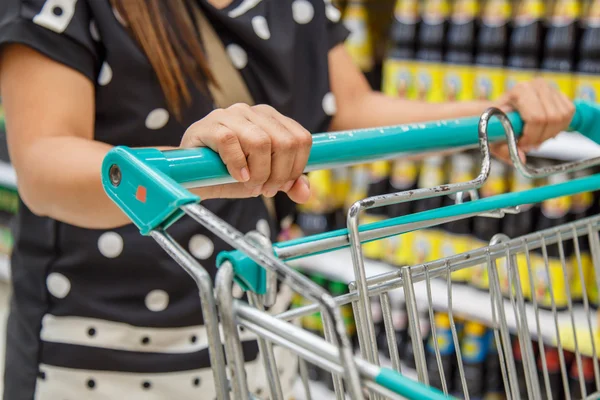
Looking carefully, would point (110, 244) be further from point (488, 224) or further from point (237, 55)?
point (488, 224)

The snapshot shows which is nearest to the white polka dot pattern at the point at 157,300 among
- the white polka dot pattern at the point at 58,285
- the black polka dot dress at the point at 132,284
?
the black polka dot dress at the point at 132,284

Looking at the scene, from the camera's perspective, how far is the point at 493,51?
1.54 m

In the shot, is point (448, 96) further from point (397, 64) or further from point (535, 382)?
point (535, 382)

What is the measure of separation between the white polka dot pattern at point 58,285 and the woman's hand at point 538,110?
1.98 ft

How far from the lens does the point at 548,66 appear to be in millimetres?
1472

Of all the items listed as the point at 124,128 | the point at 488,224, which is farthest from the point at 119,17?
the point at 488,224

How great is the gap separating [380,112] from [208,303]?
0.68m

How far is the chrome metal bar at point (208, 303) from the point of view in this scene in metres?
0.39

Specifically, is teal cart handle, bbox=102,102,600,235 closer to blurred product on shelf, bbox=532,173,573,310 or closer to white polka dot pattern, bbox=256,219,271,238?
white polka dot pattern, bbox=256,219,271,238

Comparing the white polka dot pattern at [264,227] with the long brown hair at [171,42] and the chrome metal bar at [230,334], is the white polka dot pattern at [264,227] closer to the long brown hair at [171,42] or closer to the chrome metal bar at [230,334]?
the long brown hair at [171,42]

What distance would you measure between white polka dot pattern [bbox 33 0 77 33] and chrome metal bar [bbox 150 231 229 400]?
404mm

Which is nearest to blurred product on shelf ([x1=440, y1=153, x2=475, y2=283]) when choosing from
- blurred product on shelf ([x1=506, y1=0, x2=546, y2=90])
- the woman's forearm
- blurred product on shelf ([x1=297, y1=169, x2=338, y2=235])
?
blurred product on shelf ([x1=506, y1=0, x2=546, y2=90])

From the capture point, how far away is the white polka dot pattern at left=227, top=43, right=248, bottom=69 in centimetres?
87

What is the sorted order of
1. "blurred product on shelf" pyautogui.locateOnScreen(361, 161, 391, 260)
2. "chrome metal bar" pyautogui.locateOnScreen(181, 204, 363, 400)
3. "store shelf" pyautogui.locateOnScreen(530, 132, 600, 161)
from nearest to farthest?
"chrome metal bar" pyautogui.locateOnScreen(181, 204, 363, 400) < "store shelf" pyautogui.locateOnScreen(530, 132, 600, 161) < "blurred product on shelf" pyautogui.locateOnScreen(361, 161, 391, 260)
